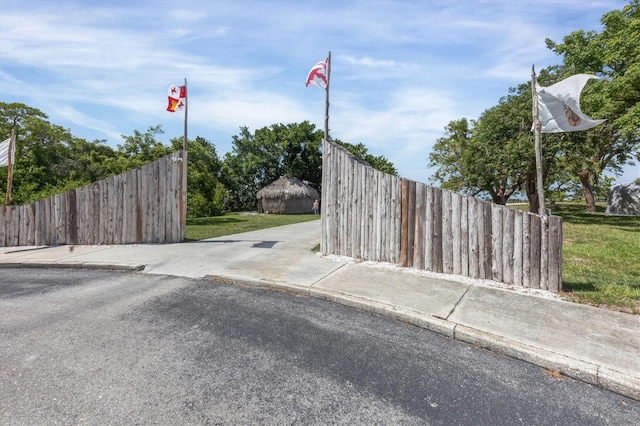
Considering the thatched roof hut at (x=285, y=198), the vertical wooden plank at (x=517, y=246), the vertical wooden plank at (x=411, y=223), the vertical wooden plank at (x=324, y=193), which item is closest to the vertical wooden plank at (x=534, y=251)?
the vertical wooden plank at (x=517, y=246)

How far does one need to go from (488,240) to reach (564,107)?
2292mm

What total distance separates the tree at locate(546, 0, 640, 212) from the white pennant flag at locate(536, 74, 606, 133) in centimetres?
1104

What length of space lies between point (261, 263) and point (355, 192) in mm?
2548

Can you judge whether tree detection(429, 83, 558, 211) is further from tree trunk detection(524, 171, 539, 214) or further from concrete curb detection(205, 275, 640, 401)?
concrete curb detection(205, 275, 640, 401)

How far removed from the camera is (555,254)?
464cm

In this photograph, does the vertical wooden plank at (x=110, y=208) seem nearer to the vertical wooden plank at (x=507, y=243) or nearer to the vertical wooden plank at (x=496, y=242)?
the vertical wooden plank at (x=496, y=242)

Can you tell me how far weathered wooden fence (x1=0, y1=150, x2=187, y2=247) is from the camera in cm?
874

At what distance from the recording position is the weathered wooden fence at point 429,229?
15.9 feet

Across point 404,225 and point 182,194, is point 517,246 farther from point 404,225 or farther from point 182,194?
point 182,194

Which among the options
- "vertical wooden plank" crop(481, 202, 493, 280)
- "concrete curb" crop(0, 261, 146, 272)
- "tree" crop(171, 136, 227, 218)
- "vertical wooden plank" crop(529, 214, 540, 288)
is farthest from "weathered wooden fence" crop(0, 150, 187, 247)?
"tree" crop(171, 136, 227, 218)

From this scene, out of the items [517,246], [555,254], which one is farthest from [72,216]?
[555,254]

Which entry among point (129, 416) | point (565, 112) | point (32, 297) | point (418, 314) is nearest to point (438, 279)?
point (418, 314)

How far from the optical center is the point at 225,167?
3119cm

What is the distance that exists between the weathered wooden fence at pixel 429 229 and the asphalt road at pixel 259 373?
7.40 ft
